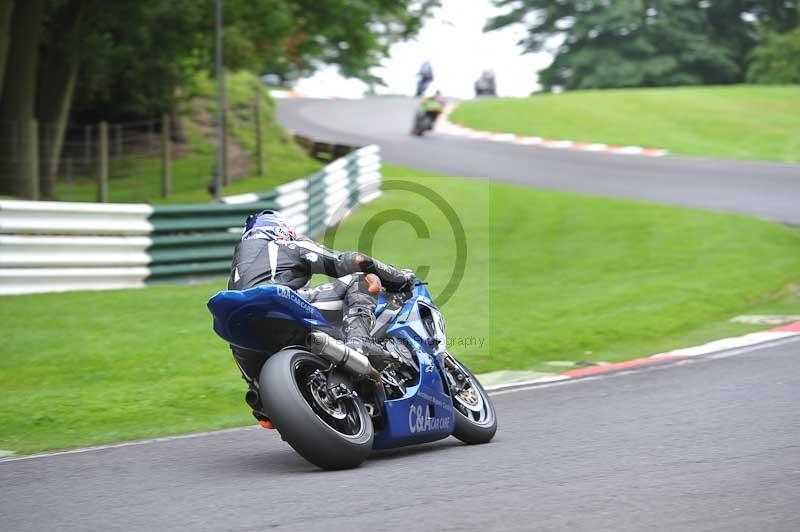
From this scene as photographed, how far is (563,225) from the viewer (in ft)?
64.9

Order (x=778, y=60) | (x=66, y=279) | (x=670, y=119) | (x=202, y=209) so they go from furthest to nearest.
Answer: (x=778, y=60) < (x=670, y=119) < (x=202, y=209) < (x=66, y=279)

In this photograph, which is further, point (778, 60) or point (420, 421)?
point (778, 60)

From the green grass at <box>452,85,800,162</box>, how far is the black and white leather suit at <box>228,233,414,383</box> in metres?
23.3

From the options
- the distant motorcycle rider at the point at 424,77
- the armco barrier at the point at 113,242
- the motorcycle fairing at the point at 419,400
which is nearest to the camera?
the motorcycle fairing at the point at 419,400

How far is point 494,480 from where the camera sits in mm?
6035

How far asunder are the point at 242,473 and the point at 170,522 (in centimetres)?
120

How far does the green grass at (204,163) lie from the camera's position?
22375 mm

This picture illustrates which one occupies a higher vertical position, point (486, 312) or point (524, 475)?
point (524, 475)

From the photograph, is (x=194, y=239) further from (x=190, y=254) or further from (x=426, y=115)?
(x=426, y=115)

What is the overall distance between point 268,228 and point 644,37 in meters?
53.2

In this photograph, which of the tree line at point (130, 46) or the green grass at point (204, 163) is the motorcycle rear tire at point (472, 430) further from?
the green grass at point (204, 163)

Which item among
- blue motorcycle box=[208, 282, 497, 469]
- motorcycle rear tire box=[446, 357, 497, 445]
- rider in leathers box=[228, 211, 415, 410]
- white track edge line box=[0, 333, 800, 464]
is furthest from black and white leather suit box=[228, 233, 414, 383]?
white track edge line box=[0, 333, 800, 464]

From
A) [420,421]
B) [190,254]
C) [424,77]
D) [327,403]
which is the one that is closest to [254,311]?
[327,403]

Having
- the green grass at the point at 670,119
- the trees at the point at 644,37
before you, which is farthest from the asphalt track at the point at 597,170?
the trees at the point at 644,37
